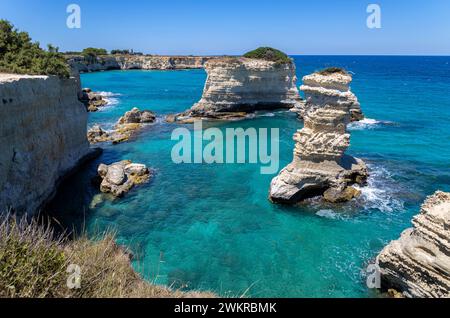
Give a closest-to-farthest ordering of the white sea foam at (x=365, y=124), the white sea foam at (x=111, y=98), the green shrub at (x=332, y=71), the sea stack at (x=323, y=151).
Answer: the sea stack at (x=323, y=151), the green shrub at (x=332, y=71), the white sea foam at (x=365, y=124), the white sea foam at (x=111, y=98)

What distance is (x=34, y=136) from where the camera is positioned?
1941cm

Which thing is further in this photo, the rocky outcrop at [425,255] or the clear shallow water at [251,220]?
the clear shallow water at [251,220]

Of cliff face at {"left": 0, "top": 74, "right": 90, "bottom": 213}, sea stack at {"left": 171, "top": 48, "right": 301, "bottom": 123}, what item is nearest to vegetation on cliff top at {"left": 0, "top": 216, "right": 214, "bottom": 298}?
cliff face at {"left": 0, "top": 74, "right": 90, "bottom": 213}

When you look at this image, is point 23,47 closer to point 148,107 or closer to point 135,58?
point 148,107

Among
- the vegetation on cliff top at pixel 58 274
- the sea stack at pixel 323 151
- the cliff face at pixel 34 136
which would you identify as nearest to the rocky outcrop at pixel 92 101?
the cliff face at pixel 34 136

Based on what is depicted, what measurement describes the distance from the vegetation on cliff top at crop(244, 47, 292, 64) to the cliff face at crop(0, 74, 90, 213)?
30069 millimetres

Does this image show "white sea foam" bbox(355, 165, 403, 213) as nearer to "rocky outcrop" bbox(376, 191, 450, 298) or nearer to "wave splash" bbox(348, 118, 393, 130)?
"rocky outcrop" bbox(376, 191, 450, 298)

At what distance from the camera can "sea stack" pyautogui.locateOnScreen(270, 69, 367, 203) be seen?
21.1 metres

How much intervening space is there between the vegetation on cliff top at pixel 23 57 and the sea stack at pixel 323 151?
1729 centimetres

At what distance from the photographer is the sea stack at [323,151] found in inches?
832

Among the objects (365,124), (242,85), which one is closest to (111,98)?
(242,85)

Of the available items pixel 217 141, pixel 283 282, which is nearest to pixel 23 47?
pixel 217 141

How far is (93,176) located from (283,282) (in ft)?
57.0

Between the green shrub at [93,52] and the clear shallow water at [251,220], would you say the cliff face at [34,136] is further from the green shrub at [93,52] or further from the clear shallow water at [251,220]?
the green shrub at [93,52]
